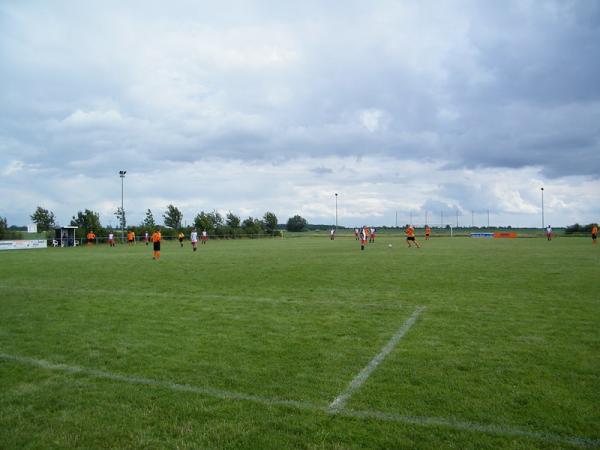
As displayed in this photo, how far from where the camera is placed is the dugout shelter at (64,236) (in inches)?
1815

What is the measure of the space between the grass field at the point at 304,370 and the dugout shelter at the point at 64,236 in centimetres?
3937

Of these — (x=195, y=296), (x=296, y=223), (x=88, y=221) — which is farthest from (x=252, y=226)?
(x=195, y=296)

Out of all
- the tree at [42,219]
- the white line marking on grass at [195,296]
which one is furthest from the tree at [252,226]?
the white line marking on grass at [195,296]

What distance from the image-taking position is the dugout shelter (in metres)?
46.1

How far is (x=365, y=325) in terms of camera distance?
754 cm

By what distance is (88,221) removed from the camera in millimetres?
56719

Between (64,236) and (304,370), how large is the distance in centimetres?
4804

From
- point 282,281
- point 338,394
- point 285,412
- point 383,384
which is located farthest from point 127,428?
point 282,281

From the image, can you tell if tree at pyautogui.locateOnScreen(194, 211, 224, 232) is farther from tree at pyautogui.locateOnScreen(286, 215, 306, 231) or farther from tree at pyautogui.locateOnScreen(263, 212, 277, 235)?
tree at pyautogui.locateOnScreen(286, 215, 306, 231)

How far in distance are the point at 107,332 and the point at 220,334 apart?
1892 mm

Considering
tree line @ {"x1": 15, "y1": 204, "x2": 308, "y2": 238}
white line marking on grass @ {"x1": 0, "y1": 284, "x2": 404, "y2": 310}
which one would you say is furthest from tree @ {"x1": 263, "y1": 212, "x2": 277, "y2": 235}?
white line marking on grass @ {"x1": 0, "y1": 284, "x2": 404, "y2": 310}

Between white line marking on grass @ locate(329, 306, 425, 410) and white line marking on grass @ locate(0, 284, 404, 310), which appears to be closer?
white line marking on grass @ locate(329, 306, 425, 410)

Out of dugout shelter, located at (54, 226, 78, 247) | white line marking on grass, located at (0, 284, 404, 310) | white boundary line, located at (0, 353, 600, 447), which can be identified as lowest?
white boundary line, located at (0, 353, 600, 447)

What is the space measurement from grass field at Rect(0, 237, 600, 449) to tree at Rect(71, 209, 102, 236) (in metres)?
46.0
